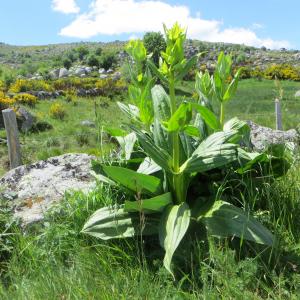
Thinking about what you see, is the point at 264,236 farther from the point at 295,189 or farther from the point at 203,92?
the point at 203,92

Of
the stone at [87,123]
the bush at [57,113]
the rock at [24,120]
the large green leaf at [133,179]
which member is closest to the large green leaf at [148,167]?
the large green leaf at [133,179]

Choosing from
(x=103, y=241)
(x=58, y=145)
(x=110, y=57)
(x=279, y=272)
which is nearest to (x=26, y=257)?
(x=103, y=241)

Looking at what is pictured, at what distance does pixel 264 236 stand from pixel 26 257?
4.98ft

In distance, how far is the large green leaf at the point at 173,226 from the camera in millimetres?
2576

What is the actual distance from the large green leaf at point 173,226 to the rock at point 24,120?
11288 millimetres

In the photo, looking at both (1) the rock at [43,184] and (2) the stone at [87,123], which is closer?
(1) the rock at [43,184]

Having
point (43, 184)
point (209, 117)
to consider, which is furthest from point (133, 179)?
point (43, 184)

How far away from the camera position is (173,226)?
2.68m

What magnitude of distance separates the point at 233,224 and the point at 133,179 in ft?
2.12

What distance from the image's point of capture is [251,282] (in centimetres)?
239

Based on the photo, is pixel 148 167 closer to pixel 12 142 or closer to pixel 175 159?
pixel 175 159

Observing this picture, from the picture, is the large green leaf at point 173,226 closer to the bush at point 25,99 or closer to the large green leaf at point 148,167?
the large green leaf at point 148,167

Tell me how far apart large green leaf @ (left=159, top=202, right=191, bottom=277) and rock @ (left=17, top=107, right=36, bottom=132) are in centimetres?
1129

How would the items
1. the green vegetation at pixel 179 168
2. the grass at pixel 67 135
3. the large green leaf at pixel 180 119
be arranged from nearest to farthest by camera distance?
the large green leaf at pixel 180 119
the green vegetation at pixel 179 168
the grass at pixel 67 135
